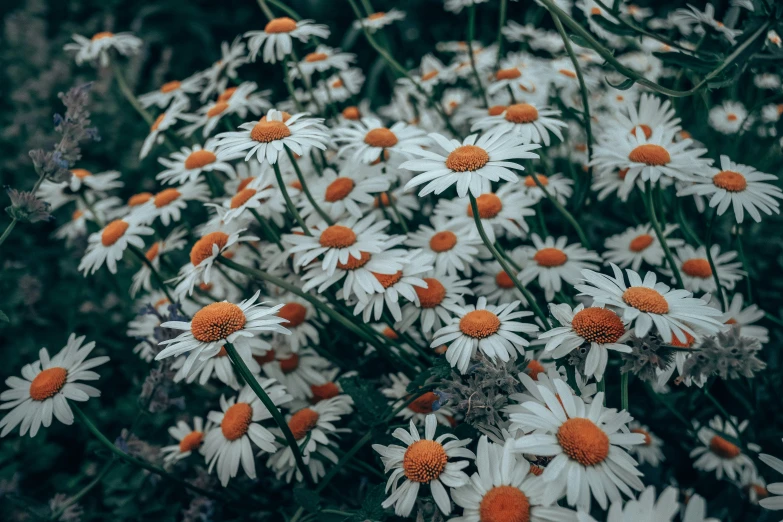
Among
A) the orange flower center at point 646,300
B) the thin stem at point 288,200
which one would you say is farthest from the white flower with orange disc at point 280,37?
the orange flower center at point 646,300

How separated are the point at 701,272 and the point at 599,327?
69cm

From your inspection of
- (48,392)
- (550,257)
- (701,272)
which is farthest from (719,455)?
(48,392)

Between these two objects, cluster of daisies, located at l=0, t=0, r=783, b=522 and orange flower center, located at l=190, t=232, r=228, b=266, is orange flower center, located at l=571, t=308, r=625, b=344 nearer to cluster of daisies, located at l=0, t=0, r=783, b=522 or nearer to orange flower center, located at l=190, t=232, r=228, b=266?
cluster of daisies, located at l=0, t=0, r=783, b=522

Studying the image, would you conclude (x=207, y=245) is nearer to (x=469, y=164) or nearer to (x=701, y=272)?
(x=469, y=164)

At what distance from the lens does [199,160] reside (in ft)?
5.34

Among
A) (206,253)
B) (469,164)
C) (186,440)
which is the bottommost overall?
(186,440)

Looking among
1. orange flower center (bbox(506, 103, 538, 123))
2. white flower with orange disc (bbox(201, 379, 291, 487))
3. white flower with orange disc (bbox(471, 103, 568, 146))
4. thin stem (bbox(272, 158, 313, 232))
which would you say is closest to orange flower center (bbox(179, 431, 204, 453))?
white flower with orange disc (bbox(201, 379, 291, 487))

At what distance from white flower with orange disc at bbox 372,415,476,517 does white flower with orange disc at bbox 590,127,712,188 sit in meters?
0.76

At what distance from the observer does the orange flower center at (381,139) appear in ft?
5.05

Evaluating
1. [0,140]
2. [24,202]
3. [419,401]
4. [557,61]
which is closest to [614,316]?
[419,401]

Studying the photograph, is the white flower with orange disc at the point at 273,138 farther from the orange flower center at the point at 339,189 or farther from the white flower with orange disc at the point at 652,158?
the white flower with orange disc at the point at 652,158

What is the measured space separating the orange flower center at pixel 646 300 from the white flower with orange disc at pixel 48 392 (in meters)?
1.16

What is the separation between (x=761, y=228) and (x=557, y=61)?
992 millimetres

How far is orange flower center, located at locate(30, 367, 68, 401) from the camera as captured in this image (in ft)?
4.26
